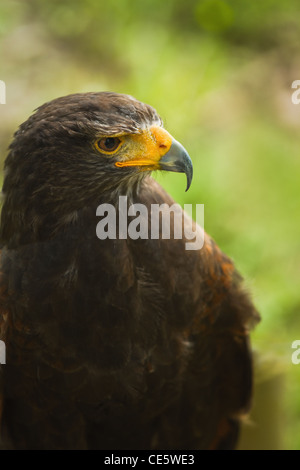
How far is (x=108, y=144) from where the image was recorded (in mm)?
2781

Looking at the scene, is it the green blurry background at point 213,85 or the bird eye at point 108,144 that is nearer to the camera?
the bird eye at point 108,144

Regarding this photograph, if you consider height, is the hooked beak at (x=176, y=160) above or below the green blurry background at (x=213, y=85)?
below

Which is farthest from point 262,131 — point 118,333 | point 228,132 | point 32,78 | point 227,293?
point 118,333

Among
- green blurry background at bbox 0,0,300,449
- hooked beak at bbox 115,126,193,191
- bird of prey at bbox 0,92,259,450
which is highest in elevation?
green blurry background at bbox 0,0,300,449

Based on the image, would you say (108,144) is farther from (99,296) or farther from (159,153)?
(99,296)

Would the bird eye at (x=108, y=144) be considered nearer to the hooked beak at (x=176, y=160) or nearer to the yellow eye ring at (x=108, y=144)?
the yellow eye ring at (x=108, y=144)

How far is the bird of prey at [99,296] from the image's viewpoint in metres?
2.78

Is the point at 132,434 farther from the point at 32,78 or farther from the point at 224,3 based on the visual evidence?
the point at 224,3

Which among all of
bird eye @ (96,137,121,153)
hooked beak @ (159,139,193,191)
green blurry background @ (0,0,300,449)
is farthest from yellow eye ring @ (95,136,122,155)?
green blurry background @ (0,0,300,449)

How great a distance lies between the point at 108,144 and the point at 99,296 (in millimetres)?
588

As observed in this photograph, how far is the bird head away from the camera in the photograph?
2.74m

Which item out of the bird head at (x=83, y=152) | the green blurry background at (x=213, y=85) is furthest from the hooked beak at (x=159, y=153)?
the green blurry background at (x=213, y=85)

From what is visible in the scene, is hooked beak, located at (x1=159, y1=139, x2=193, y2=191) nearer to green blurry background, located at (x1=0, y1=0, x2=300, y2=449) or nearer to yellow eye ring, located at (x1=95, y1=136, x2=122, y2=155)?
yellow eye ring, located at (x1=95, y1=136, x2=122, y2=155)

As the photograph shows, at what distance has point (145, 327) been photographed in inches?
120
